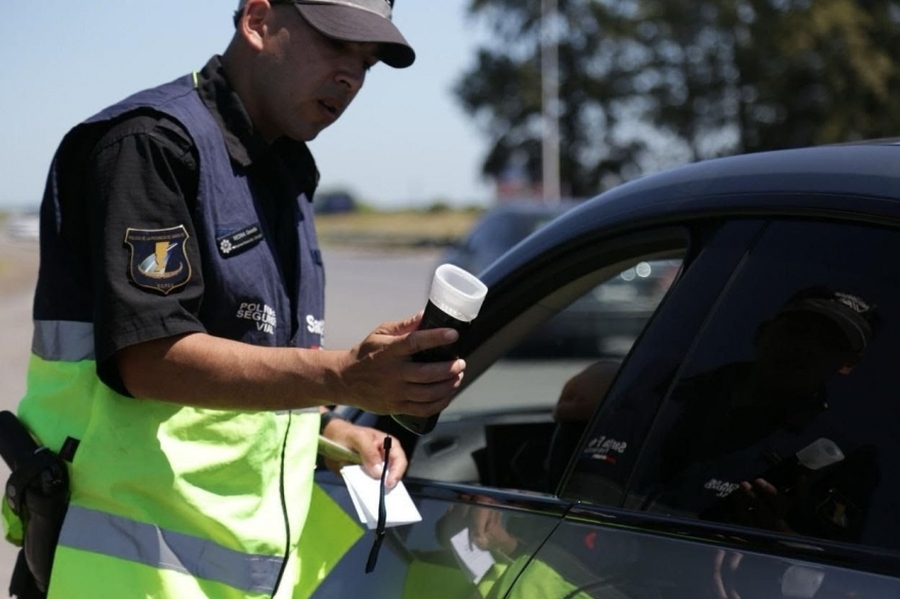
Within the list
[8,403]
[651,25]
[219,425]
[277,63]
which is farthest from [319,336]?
[651,25]

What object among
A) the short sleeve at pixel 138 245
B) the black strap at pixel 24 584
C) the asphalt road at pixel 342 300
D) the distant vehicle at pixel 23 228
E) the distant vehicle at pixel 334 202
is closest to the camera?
the short sleeve at pixel 138 245

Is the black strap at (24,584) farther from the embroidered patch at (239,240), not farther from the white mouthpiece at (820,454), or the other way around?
the white mouthpiece at (820,454)

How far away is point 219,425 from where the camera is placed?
2.10 metres

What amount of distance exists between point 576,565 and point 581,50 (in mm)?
59134

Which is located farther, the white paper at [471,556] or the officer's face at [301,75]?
the officer's face at [301,75]

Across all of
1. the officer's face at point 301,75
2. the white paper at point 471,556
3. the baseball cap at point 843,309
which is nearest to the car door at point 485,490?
the white paper at point 471,556

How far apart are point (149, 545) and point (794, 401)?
104 centimetres

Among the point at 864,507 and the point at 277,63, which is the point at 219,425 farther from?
the point at 864,507

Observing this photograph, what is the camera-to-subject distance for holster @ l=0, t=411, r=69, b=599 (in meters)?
2.06

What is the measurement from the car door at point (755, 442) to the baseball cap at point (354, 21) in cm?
68

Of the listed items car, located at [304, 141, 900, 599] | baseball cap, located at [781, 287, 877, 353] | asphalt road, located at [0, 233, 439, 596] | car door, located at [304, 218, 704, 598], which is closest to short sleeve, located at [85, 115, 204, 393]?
car, located at [304, 141, 900, 599]

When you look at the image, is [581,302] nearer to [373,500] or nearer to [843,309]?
[373,500]

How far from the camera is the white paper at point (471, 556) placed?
208 centimetres

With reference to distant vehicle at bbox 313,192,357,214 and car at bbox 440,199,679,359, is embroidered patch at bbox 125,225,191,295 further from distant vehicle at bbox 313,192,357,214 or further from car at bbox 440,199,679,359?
distant vehicle at bbox 313,192,357,214
